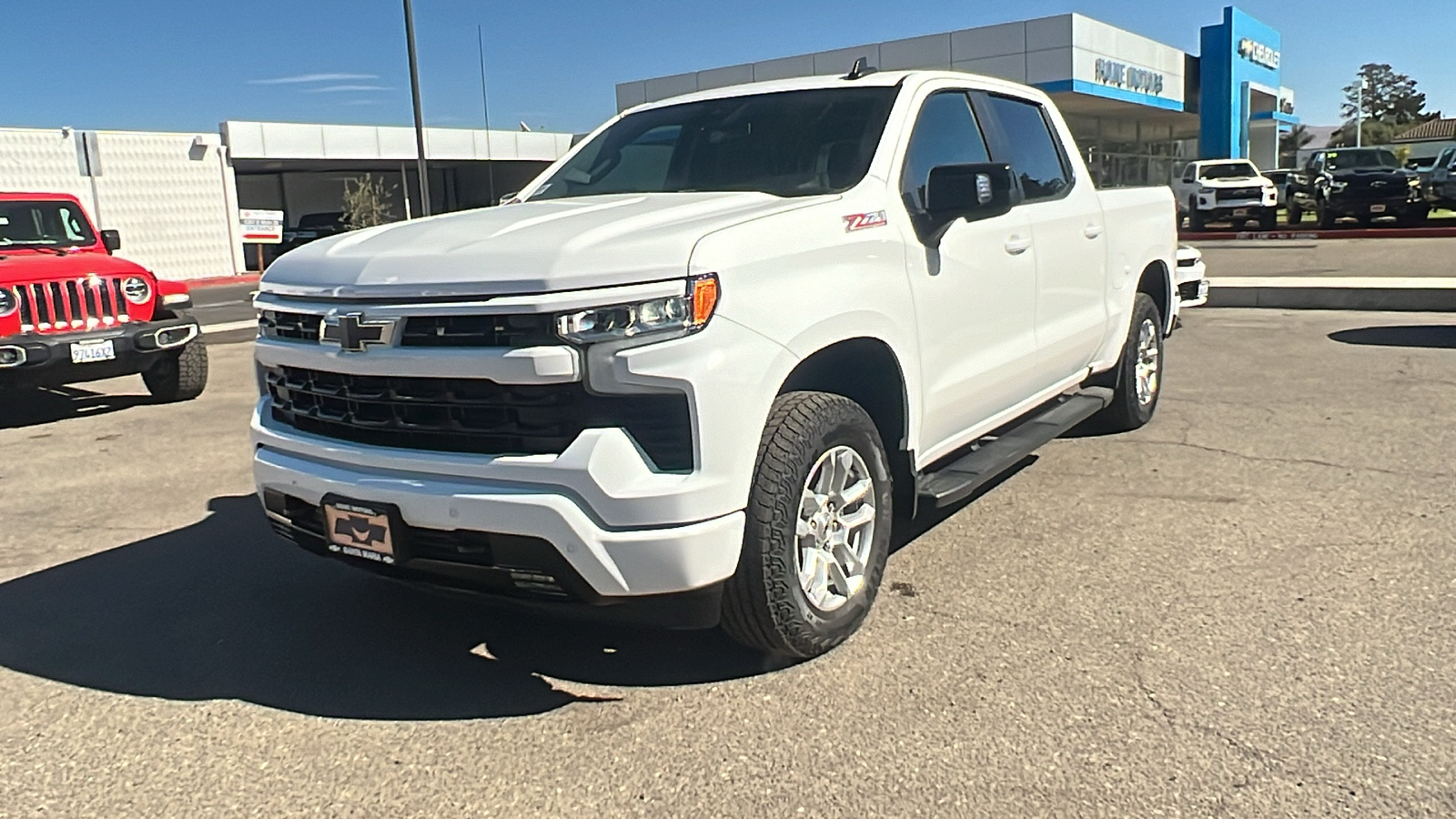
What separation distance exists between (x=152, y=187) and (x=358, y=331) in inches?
1320

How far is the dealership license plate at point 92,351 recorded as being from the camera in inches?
313

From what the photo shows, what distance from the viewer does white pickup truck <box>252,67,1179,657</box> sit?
2.94 m

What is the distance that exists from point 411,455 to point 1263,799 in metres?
2.29

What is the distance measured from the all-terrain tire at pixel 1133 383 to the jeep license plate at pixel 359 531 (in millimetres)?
4165

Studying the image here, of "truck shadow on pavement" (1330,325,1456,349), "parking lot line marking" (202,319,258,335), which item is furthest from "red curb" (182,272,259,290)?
"truck shadow on pavement" (1330,325,1456,349)

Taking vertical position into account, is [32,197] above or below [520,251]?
above

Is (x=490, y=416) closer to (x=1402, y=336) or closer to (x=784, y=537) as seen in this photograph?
(x=784, y=537)

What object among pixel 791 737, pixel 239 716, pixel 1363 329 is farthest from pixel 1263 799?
pixel 1363 329

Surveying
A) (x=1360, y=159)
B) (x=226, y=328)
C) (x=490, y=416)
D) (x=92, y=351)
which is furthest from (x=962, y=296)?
(x=1360, y=159)

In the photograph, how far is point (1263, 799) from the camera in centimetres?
263

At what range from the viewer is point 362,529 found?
10.6 ft

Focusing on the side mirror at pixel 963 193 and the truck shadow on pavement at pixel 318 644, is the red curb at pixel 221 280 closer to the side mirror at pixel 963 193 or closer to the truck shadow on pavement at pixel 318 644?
the truck shadow on pavement at pixel 318 644

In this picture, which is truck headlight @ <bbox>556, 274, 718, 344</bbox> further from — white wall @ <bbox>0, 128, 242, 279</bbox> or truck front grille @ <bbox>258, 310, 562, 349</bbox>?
white wall @ <bbox>0, 128, 242, 279</bbox>

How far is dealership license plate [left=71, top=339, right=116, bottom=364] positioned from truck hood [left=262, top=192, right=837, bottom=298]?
5147 millimetres
